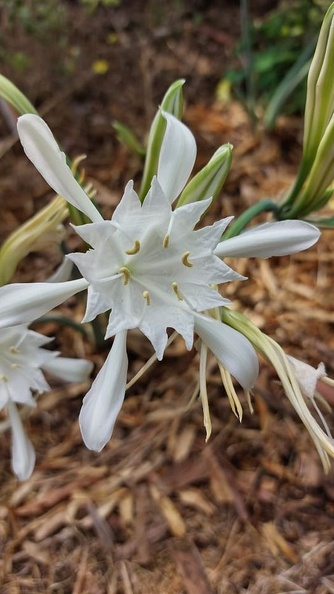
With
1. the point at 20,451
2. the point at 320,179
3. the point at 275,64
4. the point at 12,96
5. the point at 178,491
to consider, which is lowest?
the point at 178,491

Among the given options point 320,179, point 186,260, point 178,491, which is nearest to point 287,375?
point 186,260

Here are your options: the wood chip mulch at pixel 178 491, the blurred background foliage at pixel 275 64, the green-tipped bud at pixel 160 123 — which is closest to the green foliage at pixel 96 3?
the blurred background foliage at pixel 275 64

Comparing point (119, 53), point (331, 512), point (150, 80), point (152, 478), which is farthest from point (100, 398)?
point (119, 53)

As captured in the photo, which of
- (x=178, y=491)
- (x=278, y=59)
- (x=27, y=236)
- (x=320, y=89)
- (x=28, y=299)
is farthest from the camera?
(x=278, y=59)

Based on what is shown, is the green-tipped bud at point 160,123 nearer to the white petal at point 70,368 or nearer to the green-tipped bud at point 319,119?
the green-tipped bud at point 319,119

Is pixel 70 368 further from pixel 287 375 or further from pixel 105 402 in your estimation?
pixel 287 375

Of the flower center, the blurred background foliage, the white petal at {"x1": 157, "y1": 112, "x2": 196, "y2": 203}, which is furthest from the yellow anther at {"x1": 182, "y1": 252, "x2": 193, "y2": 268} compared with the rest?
the blurred background foliage

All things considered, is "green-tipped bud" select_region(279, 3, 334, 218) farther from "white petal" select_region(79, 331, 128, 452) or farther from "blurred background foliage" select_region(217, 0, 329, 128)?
"blurred background foliage" select_region(217, 0, 329, 128)

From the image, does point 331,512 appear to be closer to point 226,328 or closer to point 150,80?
point 226,328
